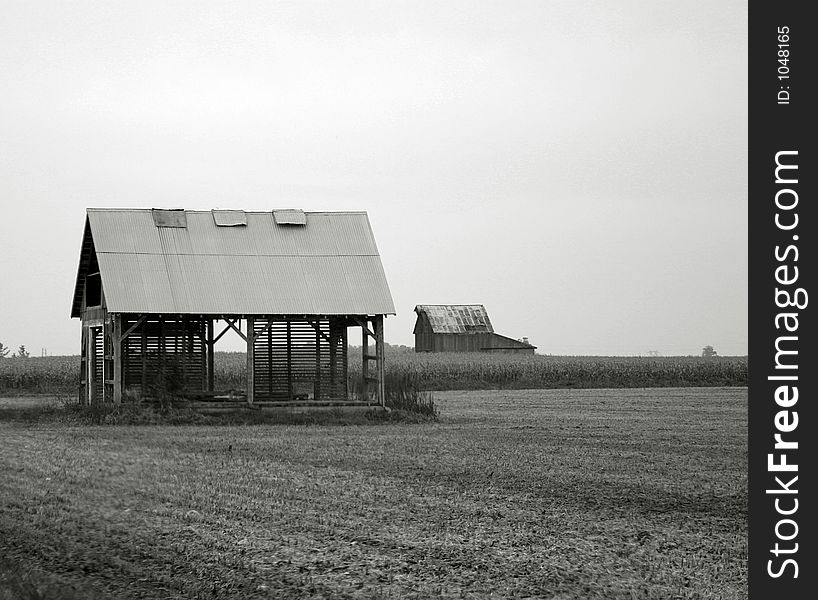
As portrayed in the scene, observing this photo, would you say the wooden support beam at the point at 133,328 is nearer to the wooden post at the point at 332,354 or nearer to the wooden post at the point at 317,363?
the wooden post at the point at 317,363

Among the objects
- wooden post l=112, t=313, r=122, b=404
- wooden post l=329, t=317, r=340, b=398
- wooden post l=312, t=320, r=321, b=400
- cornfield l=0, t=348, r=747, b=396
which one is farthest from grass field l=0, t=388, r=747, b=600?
cornfield l=0, t=348, r=747, b=396

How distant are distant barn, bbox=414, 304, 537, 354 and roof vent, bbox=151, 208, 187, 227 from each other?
5082 centimetres

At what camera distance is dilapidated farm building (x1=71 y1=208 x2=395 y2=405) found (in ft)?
102

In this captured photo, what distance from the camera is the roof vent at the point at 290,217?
112 feet

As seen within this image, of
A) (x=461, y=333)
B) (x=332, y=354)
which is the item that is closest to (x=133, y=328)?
(x=332, y=354)

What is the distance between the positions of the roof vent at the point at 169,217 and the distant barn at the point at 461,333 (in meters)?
50.8

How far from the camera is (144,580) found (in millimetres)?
9547

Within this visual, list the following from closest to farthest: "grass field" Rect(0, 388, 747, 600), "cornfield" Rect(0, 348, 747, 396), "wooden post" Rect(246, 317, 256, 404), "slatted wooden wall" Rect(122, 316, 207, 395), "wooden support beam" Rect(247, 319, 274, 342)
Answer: "grass field" Rect(0, 388, 747, 600), "wooden post" Rect(246, 317, 256, 404), "slatted wooden wall" Rect(122, 316, 207, 395), "wooden support beam" Rect(247, 319, 274, 342), "cornfield" Rect(0, 348, 747, 396)

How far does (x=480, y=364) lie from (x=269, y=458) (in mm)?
41969

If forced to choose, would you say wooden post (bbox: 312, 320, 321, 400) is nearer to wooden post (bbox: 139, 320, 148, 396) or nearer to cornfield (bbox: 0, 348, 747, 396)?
wooden post (bbox: 139, 320, 148, 396)

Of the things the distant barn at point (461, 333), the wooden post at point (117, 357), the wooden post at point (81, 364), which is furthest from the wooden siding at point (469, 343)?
the wooden post at point (117, 357)

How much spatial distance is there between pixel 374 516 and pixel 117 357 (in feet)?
61.9

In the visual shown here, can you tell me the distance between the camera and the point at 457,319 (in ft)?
279

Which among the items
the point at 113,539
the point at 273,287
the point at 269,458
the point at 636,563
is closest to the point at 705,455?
the point at 269,458
